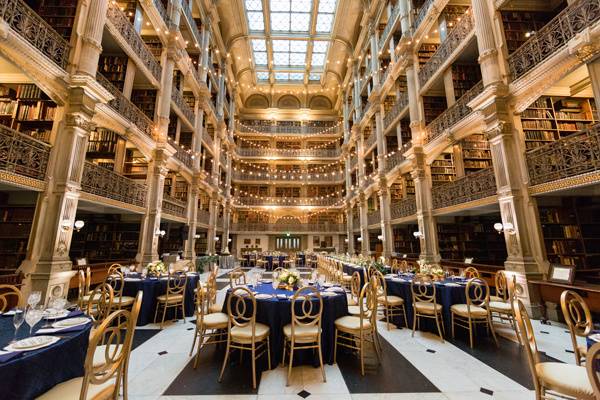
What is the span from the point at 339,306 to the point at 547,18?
9.77 meters

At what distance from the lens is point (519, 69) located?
616 cm

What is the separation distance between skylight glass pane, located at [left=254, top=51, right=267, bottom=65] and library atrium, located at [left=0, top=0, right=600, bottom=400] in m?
6.37

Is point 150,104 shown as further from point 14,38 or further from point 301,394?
point 301,394

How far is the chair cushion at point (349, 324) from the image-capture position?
340 centimetres

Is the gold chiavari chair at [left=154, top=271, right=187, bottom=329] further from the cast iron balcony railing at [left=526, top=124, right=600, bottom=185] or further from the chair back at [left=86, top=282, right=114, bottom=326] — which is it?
the cast iron balcony railing at [left=526, top=124, right=600, bottom=185]

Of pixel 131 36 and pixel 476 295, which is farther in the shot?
pixel 131 36

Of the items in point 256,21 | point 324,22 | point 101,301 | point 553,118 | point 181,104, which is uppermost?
point 256,21

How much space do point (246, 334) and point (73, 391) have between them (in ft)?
5.39

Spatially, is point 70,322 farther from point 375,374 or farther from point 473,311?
point 473,311

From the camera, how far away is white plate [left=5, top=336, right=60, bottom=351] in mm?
1789

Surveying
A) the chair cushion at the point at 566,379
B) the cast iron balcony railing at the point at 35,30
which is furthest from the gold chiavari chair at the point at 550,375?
the cast iron balcony railing at the point at 35,30

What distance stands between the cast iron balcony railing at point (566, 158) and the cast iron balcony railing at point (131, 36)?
11.5 meters

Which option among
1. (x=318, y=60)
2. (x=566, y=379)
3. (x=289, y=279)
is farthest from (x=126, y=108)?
(x=318, y=60)

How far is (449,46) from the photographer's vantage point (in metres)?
8.62
